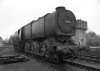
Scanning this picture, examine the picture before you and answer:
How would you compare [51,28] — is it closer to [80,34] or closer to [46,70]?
[46,70]

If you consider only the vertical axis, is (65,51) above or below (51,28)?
below

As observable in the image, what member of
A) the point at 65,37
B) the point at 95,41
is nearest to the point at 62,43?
the point at 65,37

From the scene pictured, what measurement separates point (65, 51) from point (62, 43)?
43.1 inches

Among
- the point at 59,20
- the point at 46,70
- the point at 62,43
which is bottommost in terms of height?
the point at 46,70

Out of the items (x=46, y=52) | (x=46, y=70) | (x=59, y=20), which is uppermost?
(x=59, y=20)

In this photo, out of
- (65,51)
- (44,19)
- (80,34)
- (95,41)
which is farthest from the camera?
(95,41)

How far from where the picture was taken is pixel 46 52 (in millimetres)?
8688

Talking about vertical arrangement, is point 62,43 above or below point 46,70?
above

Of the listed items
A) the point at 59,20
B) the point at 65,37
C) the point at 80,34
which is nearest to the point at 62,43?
the point at 65,37

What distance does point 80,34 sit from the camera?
3191cm

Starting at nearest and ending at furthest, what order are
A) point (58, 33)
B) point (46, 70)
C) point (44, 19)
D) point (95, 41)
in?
point (46, 70) → point (58, 33) → point (44, 19) → point (95, 41)

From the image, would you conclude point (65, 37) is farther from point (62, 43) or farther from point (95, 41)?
point (95, 41)

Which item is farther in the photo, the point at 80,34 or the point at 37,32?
the point at 80,34

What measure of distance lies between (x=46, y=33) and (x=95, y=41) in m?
33.9
